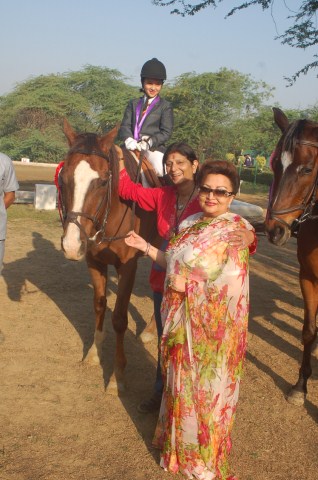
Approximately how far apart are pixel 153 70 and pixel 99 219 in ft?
6.95

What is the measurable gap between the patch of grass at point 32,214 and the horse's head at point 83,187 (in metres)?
7.79

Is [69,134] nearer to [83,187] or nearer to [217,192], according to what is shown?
[83,187]

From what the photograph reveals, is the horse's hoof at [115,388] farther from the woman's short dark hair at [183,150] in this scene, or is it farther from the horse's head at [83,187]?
the woman's short dark hair at [183,150]

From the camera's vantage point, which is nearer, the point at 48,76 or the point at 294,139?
the point at 294,139

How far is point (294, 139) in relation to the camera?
324 cm

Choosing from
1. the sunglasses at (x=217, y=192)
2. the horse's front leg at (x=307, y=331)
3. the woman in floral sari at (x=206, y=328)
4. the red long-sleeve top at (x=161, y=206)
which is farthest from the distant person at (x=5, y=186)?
the horse's front leg at (x=307, y=331)

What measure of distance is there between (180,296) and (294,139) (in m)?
1.47

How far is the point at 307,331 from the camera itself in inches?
159

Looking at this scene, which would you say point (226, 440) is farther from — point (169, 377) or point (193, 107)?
point (193, 107)

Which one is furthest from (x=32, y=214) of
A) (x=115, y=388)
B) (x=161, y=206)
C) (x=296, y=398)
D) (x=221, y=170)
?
(x=221, y=170)

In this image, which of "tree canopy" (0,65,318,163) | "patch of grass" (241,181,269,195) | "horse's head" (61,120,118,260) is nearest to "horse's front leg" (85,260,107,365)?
"horse's head" (61,120,118,260)

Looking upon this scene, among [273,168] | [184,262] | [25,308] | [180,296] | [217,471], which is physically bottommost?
[25,308]

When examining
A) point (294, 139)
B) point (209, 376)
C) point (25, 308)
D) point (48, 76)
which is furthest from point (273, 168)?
point (48, 76)

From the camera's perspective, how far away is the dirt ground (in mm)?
3057
